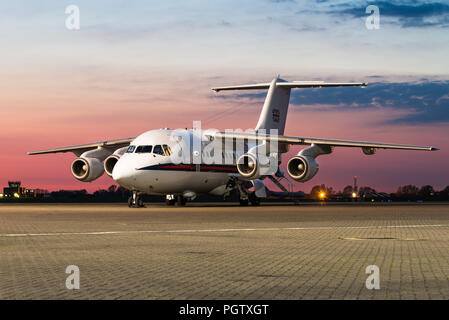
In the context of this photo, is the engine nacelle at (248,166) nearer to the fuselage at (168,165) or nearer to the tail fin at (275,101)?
the fuselage at (168,165)

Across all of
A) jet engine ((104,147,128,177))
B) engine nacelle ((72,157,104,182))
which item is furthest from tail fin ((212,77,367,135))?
engine nacelle ((72,157,104,182))

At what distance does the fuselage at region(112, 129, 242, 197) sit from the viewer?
3566 cm

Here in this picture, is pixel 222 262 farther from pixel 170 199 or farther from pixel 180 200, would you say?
pixel 170 199

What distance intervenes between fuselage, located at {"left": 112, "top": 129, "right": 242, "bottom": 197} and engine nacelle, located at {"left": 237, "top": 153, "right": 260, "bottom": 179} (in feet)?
7.03

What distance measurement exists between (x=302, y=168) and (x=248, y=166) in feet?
10.6

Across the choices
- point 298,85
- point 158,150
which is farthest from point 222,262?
point 298,85

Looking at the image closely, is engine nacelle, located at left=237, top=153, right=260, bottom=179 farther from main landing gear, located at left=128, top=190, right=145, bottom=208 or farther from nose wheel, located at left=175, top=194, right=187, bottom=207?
main landing gear, located at left=128, top=190, right=145, bottom=208

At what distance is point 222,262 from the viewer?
12.1 metres

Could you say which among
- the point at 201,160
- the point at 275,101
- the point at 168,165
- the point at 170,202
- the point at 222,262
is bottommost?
the point at 222,262

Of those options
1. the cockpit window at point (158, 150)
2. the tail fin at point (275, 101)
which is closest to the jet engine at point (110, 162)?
the cockpit window at point (158, 150)

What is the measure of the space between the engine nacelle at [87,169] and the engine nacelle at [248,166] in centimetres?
908

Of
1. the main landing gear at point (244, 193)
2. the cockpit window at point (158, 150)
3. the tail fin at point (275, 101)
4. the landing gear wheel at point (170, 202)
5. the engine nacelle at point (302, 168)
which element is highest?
the tail fin at point (275, 101)

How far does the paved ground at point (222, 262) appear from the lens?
8.92 metres
